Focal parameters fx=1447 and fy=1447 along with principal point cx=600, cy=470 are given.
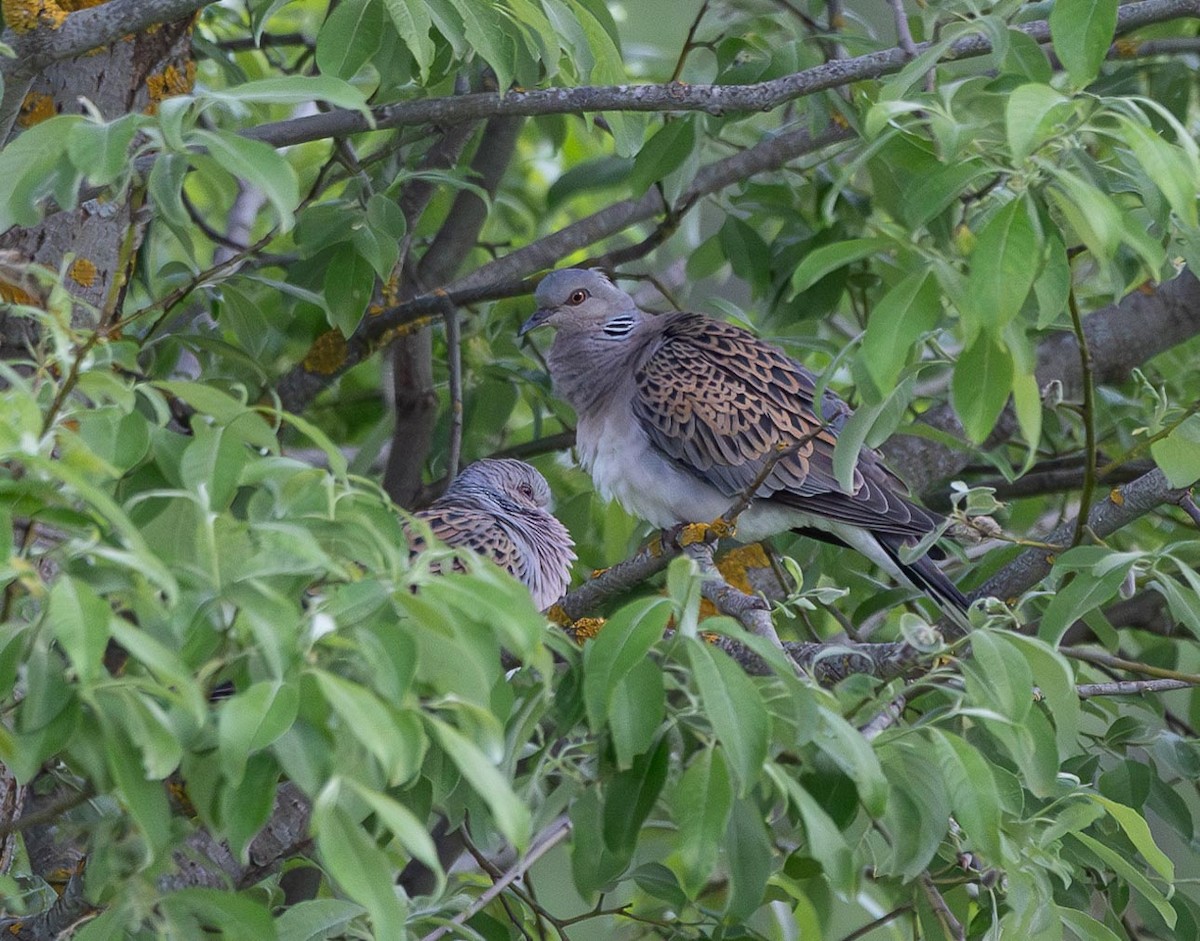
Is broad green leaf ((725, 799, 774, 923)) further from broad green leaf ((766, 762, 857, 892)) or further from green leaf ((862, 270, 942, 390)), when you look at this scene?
green leaf ((862, 270, 942, 390))

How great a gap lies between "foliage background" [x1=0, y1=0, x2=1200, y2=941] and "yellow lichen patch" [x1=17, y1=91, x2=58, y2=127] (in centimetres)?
2

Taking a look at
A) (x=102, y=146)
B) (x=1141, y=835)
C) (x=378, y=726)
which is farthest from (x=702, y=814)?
(x=102, y=146)

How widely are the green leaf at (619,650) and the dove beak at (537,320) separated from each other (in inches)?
97.5

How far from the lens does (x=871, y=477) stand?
347 centimetres

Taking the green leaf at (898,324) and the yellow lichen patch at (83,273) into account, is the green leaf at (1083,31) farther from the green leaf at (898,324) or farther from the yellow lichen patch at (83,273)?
the yellow lichen patch at (83,273)

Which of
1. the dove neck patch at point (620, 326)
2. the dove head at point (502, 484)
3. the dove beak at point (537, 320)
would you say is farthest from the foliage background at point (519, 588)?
the dove neck patch at point (620, 326)

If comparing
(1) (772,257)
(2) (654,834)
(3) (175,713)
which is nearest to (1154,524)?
(1) (772,257)

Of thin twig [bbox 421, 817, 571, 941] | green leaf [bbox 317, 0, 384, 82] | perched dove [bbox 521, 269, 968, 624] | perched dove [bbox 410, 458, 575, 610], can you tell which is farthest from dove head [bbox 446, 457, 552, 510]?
thin twig [bbox 421, 817, 571, 941]

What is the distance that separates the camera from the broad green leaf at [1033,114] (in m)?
1.37

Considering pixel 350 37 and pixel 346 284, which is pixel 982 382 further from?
pixel 346 284

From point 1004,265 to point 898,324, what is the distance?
0.13 m

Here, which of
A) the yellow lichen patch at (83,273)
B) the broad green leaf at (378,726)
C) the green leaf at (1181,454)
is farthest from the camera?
the yellow lichen patch at (83,273)

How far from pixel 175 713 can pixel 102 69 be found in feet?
6.33

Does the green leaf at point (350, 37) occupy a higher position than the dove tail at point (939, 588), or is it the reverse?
the green leaf at point (350, 37)
